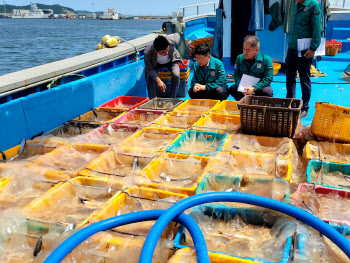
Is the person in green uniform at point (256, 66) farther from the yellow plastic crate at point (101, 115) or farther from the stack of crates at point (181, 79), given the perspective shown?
the yellow plastic crate at point (101, 115)

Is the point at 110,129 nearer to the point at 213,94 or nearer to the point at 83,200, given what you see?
the point at 83,200

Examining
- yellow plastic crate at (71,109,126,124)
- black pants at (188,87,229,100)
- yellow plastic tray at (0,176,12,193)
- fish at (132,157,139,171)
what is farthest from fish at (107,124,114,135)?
black pants at (188,87,229,100)

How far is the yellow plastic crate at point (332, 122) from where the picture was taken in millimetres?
3201

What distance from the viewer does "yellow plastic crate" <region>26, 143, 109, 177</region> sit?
113 inches

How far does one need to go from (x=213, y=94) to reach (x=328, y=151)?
214 centimetres

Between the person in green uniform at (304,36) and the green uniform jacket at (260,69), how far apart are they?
52cm

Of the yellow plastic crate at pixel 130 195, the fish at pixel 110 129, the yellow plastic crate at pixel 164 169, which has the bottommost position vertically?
the yellow plastic crate at pixel 130 195

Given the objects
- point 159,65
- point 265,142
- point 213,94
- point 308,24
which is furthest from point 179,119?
point 308,24

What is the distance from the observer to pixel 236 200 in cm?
212

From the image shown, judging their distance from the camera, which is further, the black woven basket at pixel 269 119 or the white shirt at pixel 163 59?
the white shirt at pixel 163 59

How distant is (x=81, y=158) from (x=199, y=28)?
10.1 meters

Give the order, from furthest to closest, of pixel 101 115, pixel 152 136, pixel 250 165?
1. pixel 101 115
2. pixel 152 136
3. pixel 250 165

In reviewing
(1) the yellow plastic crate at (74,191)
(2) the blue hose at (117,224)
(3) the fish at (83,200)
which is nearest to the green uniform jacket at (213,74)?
(1) the yellow plastic crate at (74,191)

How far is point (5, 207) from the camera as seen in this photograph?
2459mm
